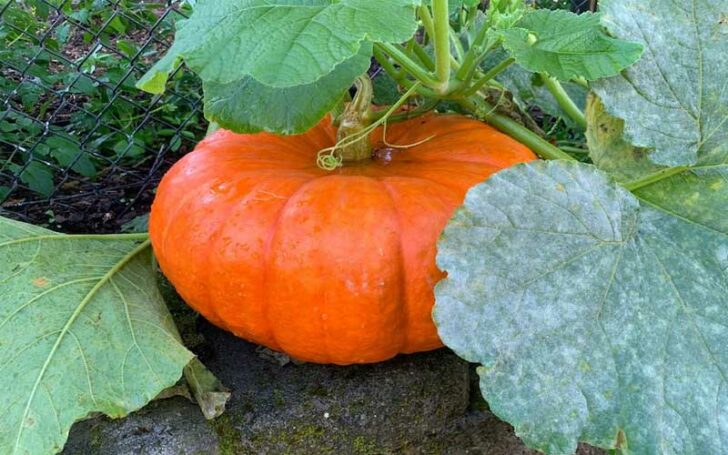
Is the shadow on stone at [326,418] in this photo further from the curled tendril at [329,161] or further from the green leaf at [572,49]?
the green leaf at [572,49]

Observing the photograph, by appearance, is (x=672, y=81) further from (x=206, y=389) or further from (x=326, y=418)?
(x=206, y=389)

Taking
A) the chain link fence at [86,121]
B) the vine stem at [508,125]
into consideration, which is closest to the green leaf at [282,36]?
the vine stem at [508,125]

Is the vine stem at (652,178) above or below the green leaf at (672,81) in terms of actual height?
below

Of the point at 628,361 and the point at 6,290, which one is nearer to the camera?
the point at 628,361

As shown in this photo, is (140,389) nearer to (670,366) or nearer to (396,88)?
(670,366)

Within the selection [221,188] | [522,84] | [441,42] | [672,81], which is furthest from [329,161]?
[672,81]

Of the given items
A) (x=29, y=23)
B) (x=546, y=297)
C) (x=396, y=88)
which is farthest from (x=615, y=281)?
(x=29, y=23)
